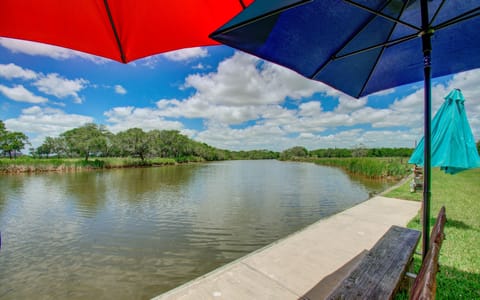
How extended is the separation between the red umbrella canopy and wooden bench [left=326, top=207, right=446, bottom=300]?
1.66 m

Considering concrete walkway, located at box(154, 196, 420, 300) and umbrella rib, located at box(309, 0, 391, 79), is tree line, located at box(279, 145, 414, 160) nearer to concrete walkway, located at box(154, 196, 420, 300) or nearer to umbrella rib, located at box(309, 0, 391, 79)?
concrete walkway, located at box(154, 196, 420, 300)

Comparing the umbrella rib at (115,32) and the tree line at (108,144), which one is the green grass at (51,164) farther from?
the umbrella rib at (115,32)

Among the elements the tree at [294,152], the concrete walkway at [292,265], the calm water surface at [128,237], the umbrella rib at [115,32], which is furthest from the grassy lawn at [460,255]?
the tree at [294,152]

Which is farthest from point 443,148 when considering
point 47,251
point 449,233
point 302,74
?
point 47,251

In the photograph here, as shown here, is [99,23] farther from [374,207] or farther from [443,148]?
[374,207]

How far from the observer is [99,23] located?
1216 mm

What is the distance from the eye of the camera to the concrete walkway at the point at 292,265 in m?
1.97

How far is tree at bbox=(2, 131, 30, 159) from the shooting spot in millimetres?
26791

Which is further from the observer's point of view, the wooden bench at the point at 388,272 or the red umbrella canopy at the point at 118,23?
the red umbrella canopy at the point at 118,23

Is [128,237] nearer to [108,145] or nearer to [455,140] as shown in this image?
[455,140]

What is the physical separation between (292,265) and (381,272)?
1285mm

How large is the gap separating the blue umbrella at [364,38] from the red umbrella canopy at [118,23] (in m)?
0.28

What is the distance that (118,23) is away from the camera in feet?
4.03

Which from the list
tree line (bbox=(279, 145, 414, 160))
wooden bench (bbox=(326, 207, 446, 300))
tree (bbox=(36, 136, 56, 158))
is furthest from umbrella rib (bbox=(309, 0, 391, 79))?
tree line (bbox=(279, 145, 414, 160))
